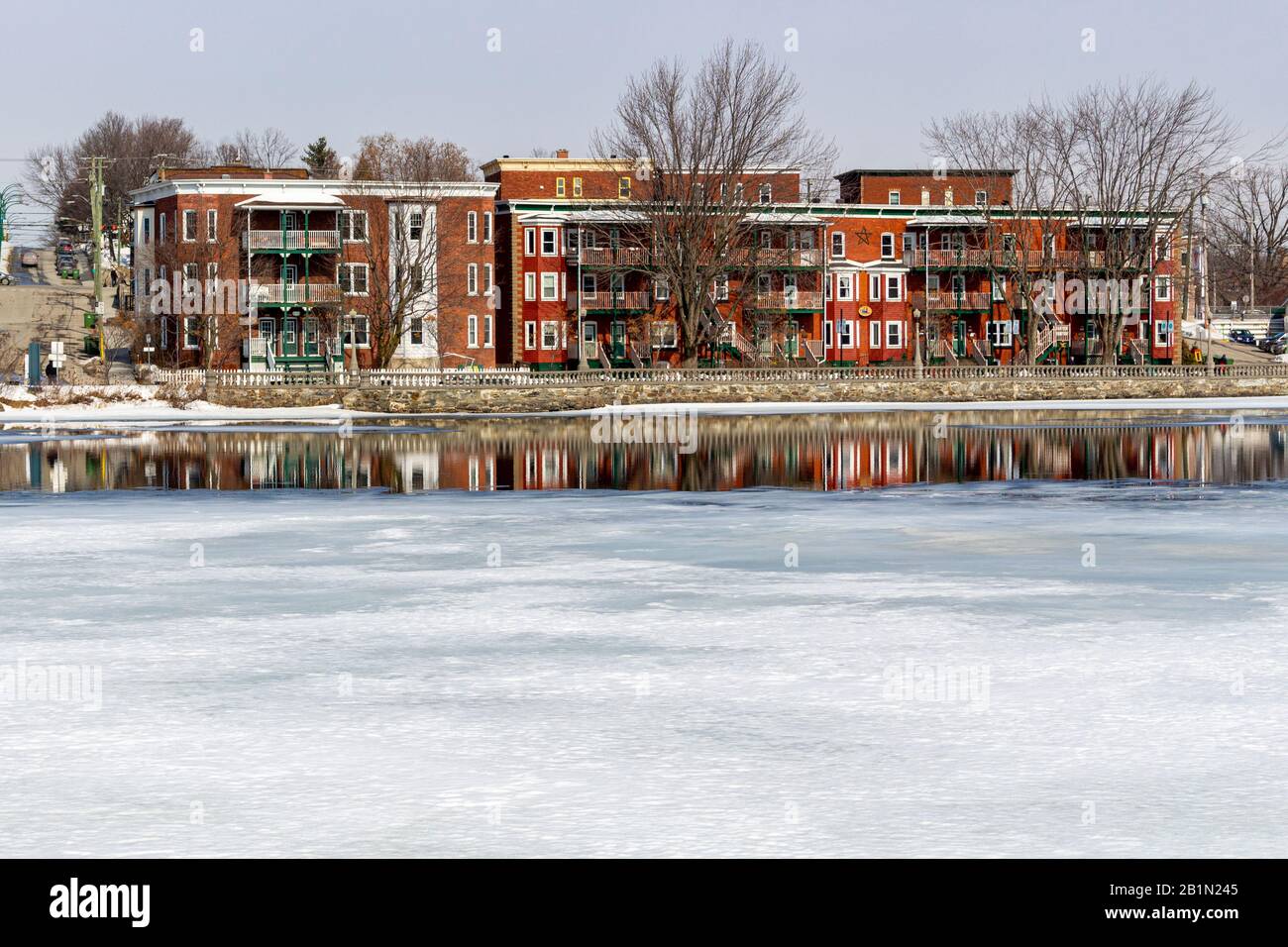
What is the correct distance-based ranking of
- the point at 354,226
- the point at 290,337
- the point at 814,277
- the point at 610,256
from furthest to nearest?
A: the point at 814,277
the point at 610,256
the point at 354,226
the point at 290,337

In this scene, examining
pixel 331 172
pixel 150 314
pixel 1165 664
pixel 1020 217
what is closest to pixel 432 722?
pixel 1165 664

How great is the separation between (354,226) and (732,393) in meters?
25.7

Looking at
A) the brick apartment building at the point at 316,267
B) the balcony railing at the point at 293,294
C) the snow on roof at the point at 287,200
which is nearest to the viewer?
the balcony railing at the point at 293,294

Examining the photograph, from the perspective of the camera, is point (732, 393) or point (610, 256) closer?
point (732, 393)

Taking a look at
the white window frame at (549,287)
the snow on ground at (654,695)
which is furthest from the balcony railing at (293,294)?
the snow on ground at (654,695)

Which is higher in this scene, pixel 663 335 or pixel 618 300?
pixel 618 300

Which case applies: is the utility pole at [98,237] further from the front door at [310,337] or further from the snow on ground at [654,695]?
the snow on ground at [654,695]

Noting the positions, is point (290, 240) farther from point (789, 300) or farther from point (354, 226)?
point (789, 300)

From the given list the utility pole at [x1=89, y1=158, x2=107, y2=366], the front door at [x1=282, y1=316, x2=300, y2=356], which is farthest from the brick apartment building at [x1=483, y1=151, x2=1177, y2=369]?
the utility pole at [x1=89, y1=158, x2=107, y2=366]

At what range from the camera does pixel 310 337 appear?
279 feet

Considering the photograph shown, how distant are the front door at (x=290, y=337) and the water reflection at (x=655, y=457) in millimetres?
30776

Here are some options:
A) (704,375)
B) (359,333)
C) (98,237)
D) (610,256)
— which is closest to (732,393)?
(704,375)

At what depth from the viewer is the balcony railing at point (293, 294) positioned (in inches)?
3255
